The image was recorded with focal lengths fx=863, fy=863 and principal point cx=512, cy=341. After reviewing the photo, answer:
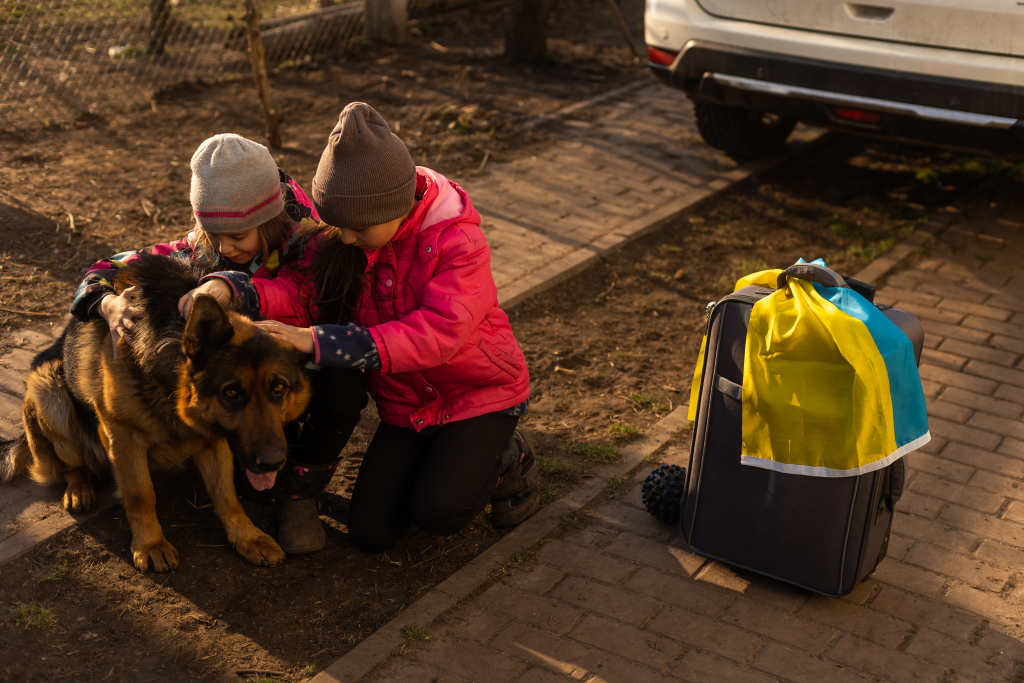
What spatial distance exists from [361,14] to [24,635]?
29.2 ft

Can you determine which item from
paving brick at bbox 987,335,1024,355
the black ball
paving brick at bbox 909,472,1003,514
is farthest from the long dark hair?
paving brick at bbox 987,335,1024,355

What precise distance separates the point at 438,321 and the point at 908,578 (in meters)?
2.07

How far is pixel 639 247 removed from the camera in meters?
6.34

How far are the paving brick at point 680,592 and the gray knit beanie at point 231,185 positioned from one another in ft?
6.58

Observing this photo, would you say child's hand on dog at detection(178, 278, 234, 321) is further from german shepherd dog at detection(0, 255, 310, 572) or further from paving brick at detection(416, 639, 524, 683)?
paving brick at detection(416, 639, 524, 683)

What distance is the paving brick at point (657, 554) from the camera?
3.42 m

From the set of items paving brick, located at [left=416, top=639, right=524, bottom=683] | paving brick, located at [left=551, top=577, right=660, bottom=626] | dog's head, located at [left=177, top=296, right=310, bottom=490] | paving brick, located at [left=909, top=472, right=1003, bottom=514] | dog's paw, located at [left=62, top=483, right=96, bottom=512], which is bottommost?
paving brick, located at [left=909, top=472, right=1003, bottom=514]

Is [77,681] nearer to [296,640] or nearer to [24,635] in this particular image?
[24,635]

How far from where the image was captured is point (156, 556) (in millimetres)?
3307

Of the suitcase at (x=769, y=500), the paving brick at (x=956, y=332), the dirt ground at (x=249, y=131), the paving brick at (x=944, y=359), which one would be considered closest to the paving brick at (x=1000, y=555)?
the suitcase at (x=769, y=500)

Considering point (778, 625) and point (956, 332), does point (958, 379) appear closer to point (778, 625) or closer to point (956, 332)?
point (956, 332)

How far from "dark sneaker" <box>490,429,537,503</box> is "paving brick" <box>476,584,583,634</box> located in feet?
1.51

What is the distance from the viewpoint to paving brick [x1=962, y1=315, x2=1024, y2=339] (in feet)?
17.0

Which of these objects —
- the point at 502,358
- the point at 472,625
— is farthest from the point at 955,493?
the point at 472,625
